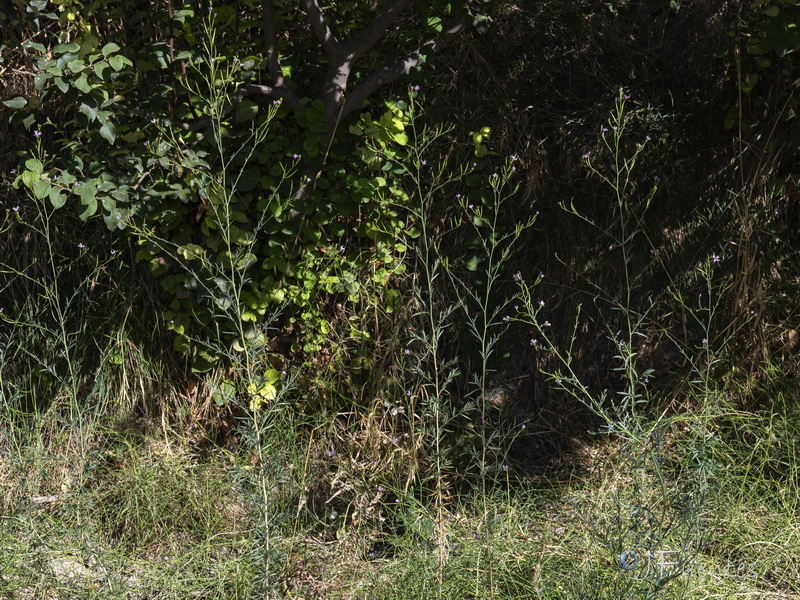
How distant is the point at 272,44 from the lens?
135 inches

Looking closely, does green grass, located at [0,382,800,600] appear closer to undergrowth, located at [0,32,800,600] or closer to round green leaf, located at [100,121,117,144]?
undergrowth, located at [0,32,800,600]

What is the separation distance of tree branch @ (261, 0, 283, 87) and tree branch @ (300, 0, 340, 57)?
0.14 metres

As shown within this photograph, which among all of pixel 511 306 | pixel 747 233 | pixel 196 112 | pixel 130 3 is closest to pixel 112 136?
pixel 196 112

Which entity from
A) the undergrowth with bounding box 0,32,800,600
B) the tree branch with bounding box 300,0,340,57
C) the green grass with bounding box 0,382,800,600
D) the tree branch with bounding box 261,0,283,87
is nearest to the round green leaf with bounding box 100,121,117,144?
the undergrowth with bounding box 0,32,800,600

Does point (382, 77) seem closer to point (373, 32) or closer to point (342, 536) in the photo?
point (373, 32)

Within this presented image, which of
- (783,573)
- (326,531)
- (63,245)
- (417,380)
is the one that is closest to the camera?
(783,573)

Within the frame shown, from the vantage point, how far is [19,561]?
2.69m

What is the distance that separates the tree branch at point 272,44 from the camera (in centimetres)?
338

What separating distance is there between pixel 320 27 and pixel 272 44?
0.22m

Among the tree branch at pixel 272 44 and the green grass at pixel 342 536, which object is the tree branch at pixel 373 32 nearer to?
the tree branch at pixel 272 44

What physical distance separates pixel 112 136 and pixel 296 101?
0.75m

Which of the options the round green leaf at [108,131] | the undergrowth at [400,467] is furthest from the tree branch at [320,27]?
the round green leaf at [108,131]

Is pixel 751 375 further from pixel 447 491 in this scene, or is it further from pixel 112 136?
pixel 112 136

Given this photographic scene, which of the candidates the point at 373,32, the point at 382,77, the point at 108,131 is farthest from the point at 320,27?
the point at 108,131
